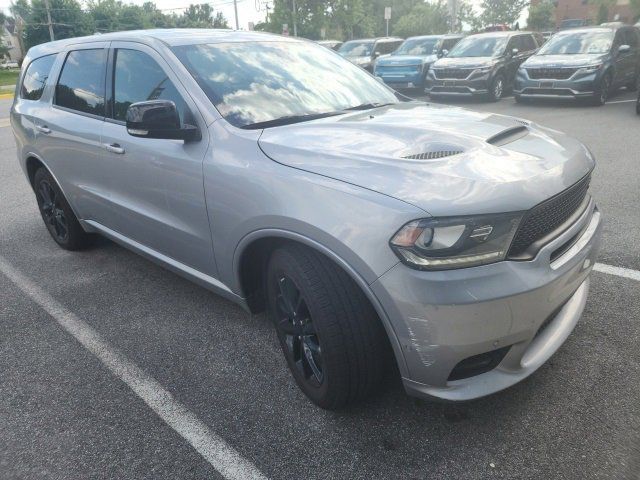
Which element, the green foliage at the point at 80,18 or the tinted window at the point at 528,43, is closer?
the tinted window at the point at 528,43

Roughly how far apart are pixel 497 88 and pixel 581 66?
2.25m

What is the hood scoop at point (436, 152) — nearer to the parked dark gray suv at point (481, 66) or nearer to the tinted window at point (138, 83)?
the tinted window at point (138, 83)

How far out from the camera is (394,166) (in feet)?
6.89

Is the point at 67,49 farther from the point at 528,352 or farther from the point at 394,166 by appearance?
the point at 528,352

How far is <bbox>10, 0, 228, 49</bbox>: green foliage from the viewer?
176 feet

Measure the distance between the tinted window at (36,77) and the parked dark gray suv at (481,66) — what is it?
10.2m

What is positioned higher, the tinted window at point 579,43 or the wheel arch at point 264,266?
the tinted window at point 579,43

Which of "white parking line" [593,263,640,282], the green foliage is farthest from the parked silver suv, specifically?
the green foliage

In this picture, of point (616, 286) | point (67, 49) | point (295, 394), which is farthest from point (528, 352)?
point (67, 49)

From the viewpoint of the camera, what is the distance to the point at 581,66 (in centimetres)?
1098

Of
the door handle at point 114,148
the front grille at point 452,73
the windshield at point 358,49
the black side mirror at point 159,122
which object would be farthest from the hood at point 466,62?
the black side mirror at point 159,122

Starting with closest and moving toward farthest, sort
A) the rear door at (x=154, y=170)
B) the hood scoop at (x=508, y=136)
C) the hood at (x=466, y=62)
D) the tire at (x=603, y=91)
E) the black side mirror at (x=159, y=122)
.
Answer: the hood scoop at (x=508, y=136), the black side mirror at (x=159, y=122), the rear door at (x=154, y=170), the tire at (x=603, y=91), the hood at (x=466, y=62)

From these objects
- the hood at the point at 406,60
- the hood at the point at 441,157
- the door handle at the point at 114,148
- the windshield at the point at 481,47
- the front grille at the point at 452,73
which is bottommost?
the front grille at the point at 452,73

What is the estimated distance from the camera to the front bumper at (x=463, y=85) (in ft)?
41.0
